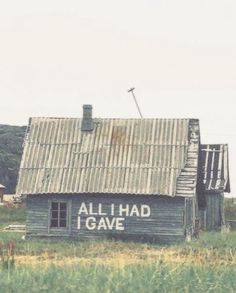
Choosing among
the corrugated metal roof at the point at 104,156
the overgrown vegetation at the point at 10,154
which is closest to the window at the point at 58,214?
the corrugated metal roof at the point at 104,156

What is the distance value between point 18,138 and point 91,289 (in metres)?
80.4

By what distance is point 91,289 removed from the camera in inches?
387

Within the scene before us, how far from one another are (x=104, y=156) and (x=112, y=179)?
4.74ft

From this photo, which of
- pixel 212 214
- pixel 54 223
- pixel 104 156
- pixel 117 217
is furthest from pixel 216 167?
pixel 54 223

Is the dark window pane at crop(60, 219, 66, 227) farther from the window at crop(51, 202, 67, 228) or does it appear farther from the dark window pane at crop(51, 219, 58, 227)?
the dark window pane at crop(51, 219, 58, 227)

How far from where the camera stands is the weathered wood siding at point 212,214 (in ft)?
121

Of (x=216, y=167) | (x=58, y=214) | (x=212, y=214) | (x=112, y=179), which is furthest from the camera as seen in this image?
(x=216, y=167)

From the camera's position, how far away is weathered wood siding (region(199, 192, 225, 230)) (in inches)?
1449

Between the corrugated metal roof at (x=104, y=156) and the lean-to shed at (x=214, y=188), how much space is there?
8.55 metres

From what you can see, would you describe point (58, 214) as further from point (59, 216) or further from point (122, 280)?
point (122, 280)

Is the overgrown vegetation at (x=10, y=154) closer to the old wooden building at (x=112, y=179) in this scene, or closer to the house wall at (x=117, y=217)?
the old wooden building at (x=112, y=179)

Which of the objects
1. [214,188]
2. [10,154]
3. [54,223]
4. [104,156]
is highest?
[10,154]

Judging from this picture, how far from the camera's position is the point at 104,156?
2811 cm

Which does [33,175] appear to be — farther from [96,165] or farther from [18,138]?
[18,138]
